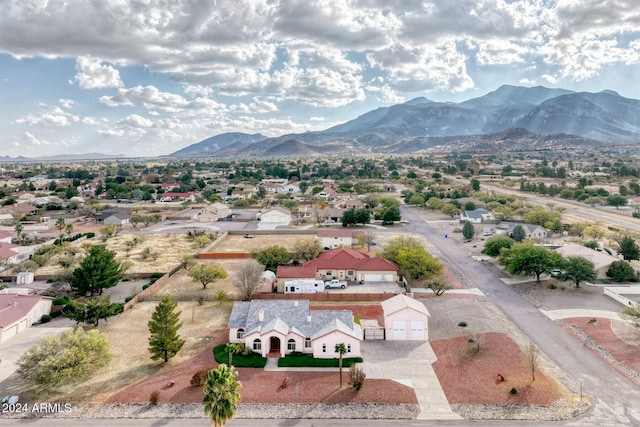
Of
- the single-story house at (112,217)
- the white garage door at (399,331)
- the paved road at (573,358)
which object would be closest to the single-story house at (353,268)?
the paved road at (573,358)

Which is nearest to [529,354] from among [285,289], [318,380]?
[318,380]

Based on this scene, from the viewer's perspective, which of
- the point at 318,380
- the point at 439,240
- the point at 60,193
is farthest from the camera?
the point at 60,193

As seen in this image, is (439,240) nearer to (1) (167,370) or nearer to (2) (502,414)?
(2) (502,414)

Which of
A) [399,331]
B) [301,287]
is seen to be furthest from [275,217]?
[399,331]

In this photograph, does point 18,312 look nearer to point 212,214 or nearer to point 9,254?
point 9,254

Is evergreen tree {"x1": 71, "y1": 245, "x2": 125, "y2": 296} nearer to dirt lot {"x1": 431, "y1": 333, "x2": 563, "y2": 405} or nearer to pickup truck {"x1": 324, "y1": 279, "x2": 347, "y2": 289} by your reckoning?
pickup truck {"x1": 324, "y1": 279, "x2": 347, "y2": 289}
